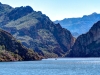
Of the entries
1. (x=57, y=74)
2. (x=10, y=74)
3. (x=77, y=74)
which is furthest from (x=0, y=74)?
(x=77, y=74)

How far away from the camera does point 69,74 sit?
150 metres

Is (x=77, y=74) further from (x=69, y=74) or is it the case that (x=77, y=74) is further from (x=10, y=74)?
(x=10, y=74)

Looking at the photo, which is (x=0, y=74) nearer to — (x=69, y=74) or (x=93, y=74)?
(x=69, y=74)

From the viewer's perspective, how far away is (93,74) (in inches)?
5861

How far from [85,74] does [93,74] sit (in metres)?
3.80

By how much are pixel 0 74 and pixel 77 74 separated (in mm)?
37127

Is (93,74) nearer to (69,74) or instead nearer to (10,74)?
(69,74)

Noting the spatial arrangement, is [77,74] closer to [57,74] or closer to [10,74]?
[57,74]

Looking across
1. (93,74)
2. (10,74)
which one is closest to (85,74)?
(93,74)

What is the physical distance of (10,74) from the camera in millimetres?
154625

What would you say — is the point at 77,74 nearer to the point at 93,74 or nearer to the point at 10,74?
the point at 93,74

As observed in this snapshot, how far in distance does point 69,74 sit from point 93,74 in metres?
11.2

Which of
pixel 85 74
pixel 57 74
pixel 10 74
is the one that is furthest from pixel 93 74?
pixel 10 74

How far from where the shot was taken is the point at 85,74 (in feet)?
493
